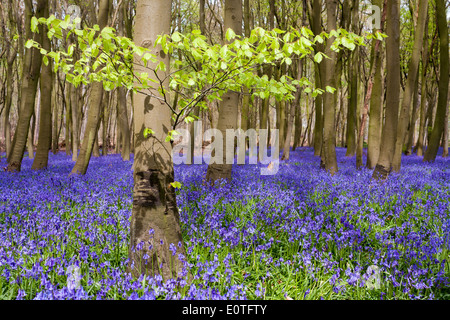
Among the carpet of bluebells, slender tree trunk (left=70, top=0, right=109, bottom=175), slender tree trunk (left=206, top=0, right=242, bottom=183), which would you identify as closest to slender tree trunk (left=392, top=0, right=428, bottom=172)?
the carpet of bluebells

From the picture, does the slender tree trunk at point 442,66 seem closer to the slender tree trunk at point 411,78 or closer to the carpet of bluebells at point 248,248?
the slender tree trunk at point 411,78

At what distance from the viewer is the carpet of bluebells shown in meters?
2.43

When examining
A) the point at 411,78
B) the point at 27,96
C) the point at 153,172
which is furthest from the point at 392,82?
the point at 27,96

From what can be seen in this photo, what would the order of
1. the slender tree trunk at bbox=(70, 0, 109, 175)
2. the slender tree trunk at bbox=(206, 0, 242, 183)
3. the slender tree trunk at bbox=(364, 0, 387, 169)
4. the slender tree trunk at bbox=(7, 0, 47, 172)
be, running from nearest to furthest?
the slender tree trunk at bbox=(206, 0, 242, 183)
the slender tree trunk at bbox=(70, 0, 109, 175)
the slender tree trunk at bbox=(7, 0, 47, 172)
the slender tree trunk at bbox=(364, 0, 387, 169)

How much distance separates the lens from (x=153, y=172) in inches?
111

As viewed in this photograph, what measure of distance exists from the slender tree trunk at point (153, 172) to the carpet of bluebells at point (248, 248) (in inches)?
9.5

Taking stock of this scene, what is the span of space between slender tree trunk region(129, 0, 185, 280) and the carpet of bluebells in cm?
24

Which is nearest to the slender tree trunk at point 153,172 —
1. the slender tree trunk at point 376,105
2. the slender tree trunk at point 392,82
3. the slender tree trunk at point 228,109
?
the slender tree trunk at point 228,109

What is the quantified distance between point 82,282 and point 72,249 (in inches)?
28.7

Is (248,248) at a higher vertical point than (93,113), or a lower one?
lower

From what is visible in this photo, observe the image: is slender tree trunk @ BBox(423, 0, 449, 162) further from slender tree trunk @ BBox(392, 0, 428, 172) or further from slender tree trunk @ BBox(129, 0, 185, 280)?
slender tree trunk @ BBox(129, 0, 185, 280)

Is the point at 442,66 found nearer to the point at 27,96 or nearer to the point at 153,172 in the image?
the point at 153,172

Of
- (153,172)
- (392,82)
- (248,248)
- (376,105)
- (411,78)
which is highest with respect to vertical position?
(411,78)

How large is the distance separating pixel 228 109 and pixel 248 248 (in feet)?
12.7
